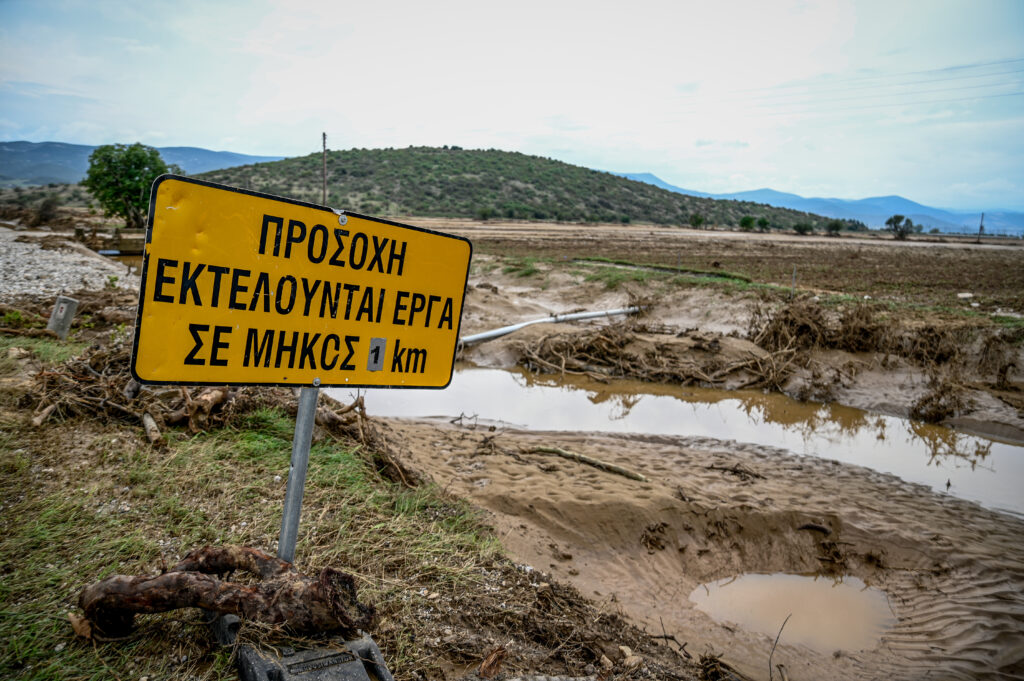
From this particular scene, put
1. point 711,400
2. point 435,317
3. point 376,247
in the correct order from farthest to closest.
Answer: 1. point 711,400
2. point 435,317
3. point 376,247

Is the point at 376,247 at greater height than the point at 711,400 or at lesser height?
greater

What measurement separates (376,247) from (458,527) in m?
2.43

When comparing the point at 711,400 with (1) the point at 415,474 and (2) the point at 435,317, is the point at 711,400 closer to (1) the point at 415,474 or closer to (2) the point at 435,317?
(1) the point at 415,474

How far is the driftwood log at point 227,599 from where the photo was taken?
233 centimetres

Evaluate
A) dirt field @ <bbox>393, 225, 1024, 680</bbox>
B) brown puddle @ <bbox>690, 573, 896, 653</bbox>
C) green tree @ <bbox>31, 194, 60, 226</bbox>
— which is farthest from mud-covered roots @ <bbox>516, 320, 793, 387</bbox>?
green tree @ <bbox>31, 194, 60, 226</bbox>

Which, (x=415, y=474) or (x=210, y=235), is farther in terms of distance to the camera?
(x=415, y=474)

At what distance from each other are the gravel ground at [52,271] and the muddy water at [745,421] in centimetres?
745

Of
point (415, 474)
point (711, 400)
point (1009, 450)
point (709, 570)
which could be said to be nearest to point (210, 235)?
point (415, 474)

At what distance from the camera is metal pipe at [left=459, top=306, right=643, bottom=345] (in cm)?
1153

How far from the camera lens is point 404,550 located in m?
3.50

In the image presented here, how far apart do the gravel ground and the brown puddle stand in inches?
501

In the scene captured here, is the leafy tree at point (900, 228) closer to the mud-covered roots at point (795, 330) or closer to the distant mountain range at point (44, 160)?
the mud-covered roots at point (795, 330)

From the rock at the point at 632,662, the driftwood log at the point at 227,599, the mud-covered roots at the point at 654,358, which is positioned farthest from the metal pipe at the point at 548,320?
the driftwood log at the point at 227,599

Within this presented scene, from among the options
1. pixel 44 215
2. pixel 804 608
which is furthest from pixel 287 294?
pixel 44 215
